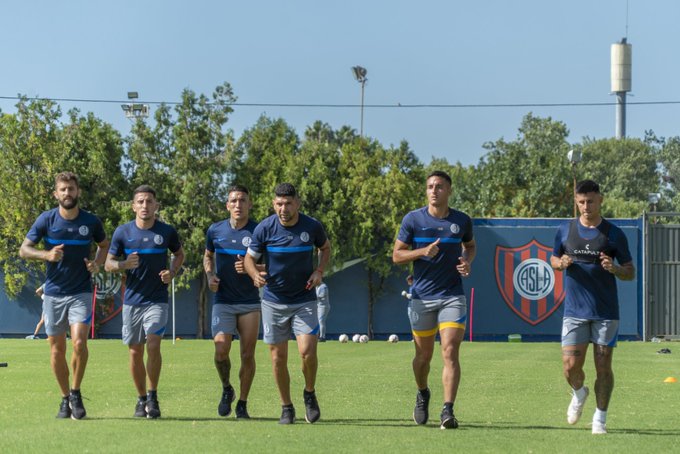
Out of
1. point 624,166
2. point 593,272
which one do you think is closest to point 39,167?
point 593,272

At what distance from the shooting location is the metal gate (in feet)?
116

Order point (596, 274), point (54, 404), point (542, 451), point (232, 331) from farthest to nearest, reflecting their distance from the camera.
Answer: point (54, 404) → point (232, 331) → point (596, 274) → point (542, 451)

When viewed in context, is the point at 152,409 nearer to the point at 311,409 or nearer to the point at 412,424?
the point at 311,409

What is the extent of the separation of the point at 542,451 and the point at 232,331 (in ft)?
13.6

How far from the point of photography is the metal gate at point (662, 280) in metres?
35.5

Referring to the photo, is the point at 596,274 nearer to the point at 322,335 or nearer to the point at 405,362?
the point at 405,362

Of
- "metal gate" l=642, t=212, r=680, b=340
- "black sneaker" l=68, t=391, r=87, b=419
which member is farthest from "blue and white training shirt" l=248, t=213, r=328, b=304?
"metal gate" l=642, t=212, r=680, b=340

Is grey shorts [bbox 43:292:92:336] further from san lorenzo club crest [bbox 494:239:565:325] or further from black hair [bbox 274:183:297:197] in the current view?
san lorenzo club crest [bbox 494:239:565:325]

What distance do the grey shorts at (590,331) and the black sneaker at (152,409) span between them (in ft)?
13.5

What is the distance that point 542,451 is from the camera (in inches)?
378

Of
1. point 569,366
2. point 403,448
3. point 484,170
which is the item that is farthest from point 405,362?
point 484,170

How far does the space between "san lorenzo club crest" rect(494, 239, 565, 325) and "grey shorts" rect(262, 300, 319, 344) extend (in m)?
24.7

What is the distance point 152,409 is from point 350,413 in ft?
6.92

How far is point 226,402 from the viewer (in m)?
12.5
